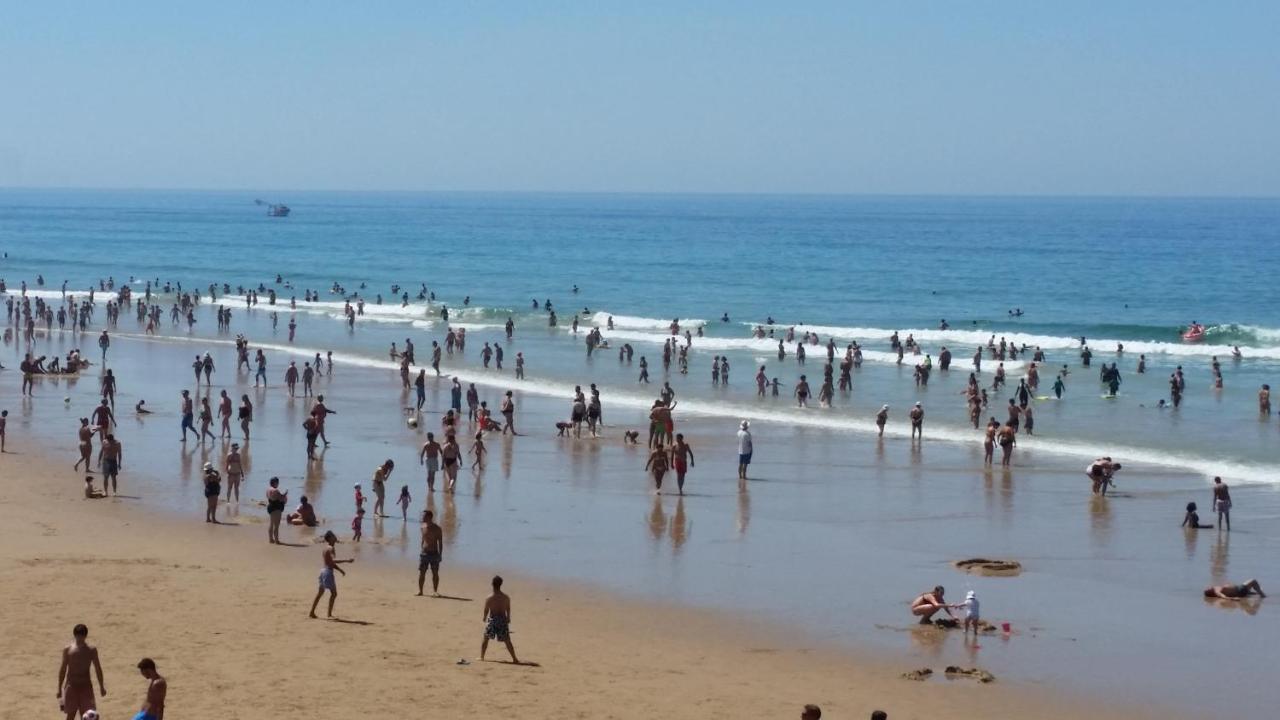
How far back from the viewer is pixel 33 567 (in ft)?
58.9

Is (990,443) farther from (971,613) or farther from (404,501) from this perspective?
(971,613)

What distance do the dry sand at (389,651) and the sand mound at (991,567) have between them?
8.87 ft

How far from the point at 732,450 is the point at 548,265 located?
258 ft

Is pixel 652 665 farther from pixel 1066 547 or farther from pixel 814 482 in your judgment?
pixel 814 482

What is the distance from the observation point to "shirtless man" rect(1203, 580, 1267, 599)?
18.1m

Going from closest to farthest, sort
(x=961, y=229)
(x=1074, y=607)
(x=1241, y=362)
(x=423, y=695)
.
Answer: (x=423, y=695), (x=1074, y=607), (x=1241, y=362), (x=961, y=229)

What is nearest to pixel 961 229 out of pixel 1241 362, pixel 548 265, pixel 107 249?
pixel 548 265

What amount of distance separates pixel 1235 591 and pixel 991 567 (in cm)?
299

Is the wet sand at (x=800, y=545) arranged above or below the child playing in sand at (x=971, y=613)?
below

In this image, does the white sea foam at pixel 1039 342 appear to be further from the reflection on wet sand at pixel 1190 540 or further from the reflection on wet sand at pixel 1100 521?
the reflection on wet sand at pixel 1190 540

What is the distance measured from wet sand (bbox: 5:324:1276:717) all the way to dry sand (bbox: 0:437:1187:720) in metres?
0.09

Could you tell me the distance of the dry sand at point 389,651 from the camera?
13508 mm

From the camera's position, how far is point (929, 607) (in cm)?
1667

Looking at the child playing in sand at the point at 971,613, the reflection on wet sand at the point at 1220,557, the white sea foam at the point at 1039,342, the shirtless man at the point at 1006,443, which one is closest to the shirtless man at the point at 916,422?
the shirtless man at the point at 1006,443
